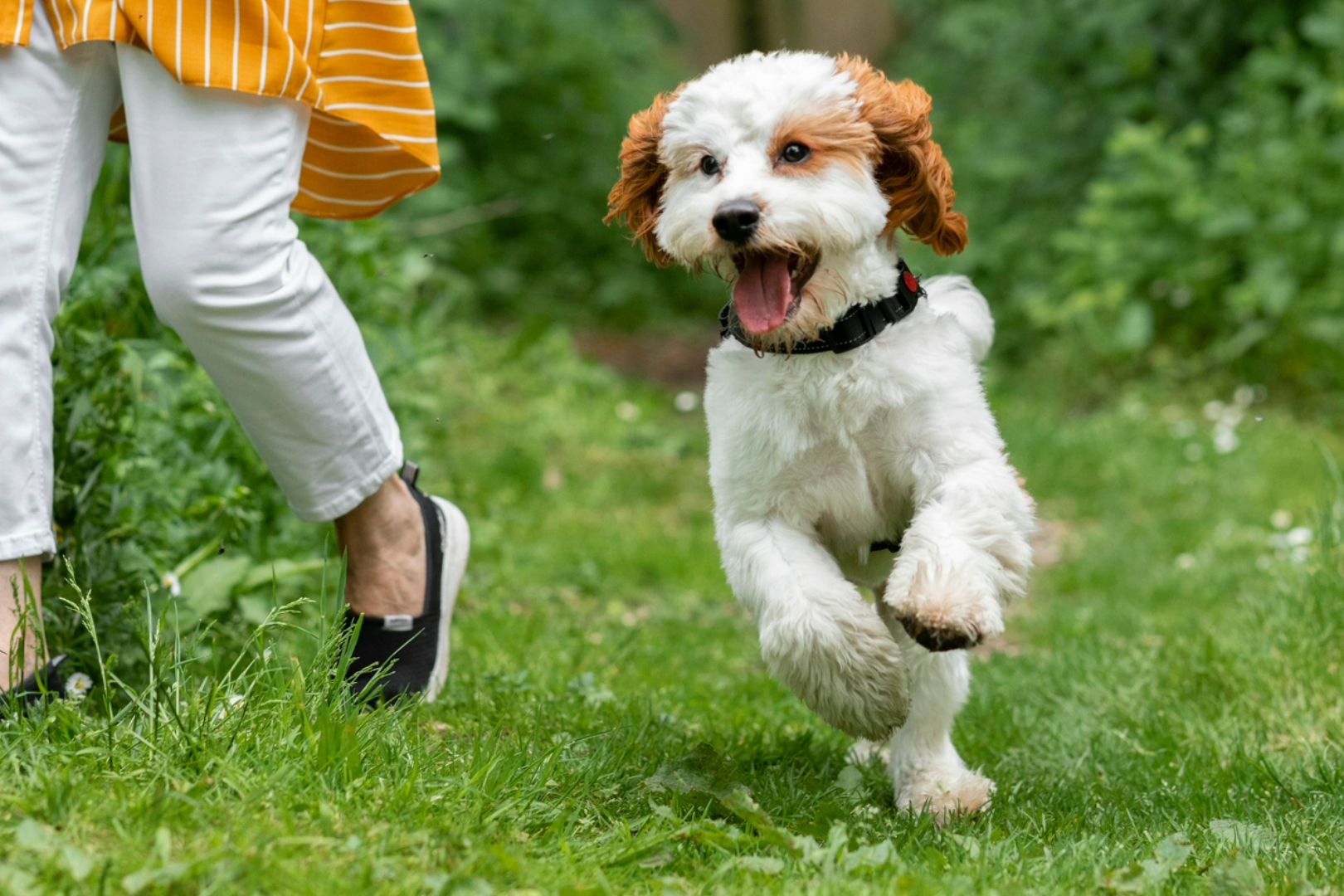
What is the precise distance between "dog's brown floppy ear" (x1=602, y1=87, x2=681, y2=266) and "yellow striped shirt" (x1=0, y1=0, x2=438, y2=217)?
1.38 feet

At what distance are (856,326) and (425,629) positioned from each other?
3.74ft

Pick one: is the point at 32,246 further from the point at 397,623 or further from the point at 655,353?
the point at 655,353

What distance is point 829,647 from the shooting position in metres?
2.38

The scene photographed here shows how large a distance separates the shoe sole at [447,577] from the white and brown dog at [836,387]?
708 millimetres

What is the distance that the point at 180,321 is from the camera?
8.02 ft

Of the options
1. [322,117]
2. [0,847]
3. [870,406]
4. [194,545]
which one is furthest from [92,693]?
[870,406]

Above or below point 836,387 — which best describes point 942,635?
below

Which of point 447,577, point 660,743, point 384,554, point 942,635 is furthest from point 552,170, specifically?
point 942,635

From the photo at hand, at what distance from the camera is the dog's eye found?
2473 mm

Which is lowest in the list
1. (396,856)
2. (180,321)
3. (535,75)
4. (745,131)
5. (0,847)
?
(535,75)

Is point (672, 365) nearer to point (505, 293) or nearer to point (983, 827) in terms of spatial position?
point (505, 293)

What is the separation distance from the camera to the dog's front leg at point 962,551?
7.41ft

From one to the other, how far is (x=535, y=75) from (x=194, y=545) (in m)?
7.05

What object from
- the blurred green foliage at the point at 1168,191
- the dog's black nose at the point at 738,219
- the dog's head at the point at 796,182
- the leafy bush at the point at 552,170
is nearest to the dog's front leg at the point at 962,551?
the dog's head at the point at 796,182
